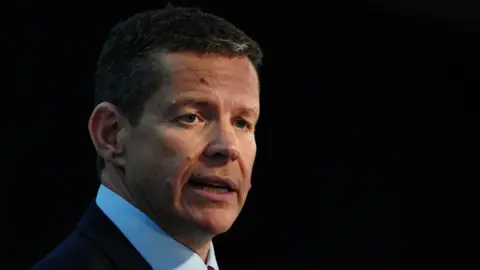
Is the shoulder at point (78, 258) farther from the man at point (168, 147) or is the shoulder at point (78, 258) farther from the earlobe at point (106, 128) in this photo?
the earlobe at point (106, 128)

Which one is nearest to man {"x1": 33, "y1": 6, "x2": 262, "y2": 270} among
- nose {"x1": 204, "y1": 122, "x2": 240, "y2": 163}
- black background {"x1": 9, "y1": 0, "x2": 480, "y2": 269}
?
nose {"x1": 204, "y1": 122, "x2": 240, "y2": 163}

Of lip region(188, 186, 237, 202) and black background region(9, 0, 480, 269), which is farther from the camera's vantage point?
black background region(9, 0, 480, 269)

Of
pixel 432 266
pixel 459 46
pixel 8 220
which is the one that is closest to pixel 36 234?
pixel 8 220

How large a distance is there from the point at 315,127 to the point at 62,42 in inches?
26.1

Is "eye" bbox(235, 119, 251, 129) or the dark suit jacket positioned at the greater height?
"eye" bbox(235, 119, 251, 129)

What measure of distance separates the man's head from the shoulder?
0.24 feet

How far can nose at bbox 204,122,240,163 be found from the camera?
972mm

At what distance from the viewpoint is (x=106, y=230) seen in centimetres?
99

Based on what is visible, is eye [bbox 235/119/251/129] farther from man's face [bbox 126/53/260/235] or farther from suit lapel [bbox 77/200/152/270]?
suit lapel [bbox 77/200/152/270]

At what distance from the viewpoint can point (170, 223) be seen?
39.0 inches

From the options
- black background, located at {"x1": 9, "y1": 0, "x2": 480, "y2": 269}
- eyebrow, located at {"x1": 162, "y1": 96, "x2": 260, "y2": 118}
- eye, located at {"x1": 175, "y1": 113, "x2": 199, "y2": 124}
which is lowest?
black background, located at {"x1": 9, "y1": 0, "x2": 480, "y2": 269}

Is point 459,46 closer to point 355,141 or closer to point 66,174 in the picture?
point 355,141

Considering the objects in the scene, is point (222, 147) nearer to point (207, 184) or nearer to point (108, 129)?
point (207, 184)

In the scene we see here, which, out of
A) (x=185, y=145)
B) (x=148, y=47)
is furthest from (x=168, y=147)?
(x=148, y=47)
